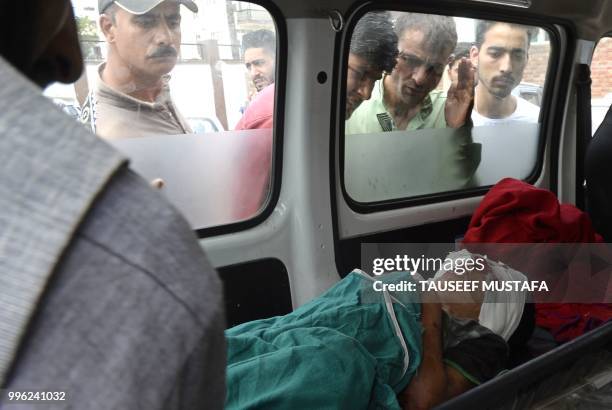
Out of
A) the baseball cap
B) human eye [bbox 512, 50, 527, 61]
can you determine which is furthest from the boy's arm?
human eye [bbox 512, 50, 527, 61]

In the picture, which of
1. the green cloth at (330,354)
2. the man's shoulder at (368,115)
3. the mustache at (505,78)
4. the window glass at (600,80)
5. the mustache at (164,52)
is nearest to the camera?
the green cloth at (330,354)

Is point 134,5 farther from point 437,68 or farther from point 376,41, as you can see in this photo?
point 437,68

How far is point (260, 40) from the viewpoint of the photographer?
79.5 inches

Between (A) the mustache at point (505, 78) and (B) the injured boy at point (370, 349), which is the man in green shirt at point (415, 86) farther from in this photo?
(B) the injured boy at point (370, 349)

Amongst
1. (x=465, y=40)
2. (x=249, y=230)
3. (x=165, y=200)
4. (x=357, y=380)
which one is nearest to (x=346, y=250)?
(x=249, y=230)

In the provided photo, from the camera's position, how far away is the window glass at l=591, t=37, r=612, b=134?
3199mm

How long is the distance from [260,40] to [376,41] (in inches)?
21.6

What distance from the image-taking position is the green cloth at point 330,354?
130cm

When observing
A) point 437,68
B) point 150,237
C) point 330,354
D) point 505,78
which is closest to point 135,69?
point 330,354

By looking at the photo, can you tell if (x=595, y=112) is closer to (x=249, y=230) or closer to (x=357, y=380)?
(x=249, y=230)

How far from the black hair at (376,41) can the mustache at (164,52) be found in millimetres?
745

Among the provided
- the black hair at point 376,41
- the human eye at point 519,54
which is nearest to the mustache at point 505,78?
the human eye at point 519,54

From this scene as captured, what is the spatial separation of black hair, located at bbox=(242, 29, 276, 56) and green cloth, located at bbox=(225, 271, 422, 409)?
3.00ft

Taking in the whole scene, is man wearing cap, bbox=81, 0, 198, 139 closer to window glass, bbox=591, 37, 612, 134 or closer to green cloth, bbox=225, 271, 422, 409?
green cloth, bbox=225, 271, 422, 409
